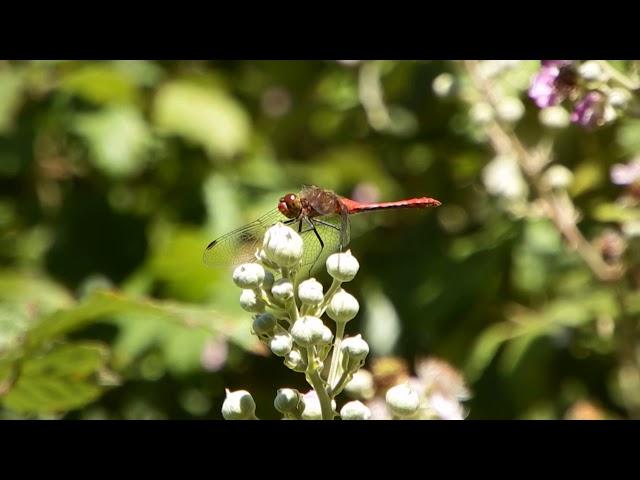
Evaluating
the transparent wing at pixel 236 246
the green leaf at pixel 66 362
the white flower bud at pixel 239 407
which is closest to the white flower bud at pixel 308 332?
the white flower bud at pixel 239 407

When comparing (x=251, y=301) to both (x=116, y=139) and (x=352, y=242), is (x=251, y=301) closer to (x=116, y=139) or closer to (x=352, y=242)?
(x=352, y=242)

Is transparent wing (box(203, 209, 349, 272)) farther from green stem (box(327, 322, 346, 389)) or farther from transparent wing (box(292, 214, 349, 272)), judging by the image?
green stem (box(327, 322, 346, 389))

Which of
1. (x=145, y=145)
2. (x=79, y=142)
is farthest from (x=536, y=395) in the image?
(x=79, y=142)

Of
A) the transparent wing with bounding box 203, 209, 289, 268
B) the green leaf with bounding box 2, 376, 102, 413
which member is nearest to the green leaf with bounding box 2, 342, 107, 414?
the green leaf with bounding box 2, 376, 102, 413

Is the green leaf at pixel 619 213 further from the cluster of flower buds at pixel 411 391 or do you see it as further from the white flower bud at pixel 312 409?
the white flower bud at pixel 312 409

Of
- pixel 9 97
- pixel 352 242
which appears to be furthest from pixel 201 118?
pixel 352 242

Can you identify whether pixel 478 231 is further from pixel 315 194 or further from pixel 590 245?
pixel 315 194

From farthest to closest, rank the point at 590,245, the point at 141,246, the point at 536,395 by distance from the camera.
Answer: the point at 141,246 < the point at 536,395 < the point at 590,245
